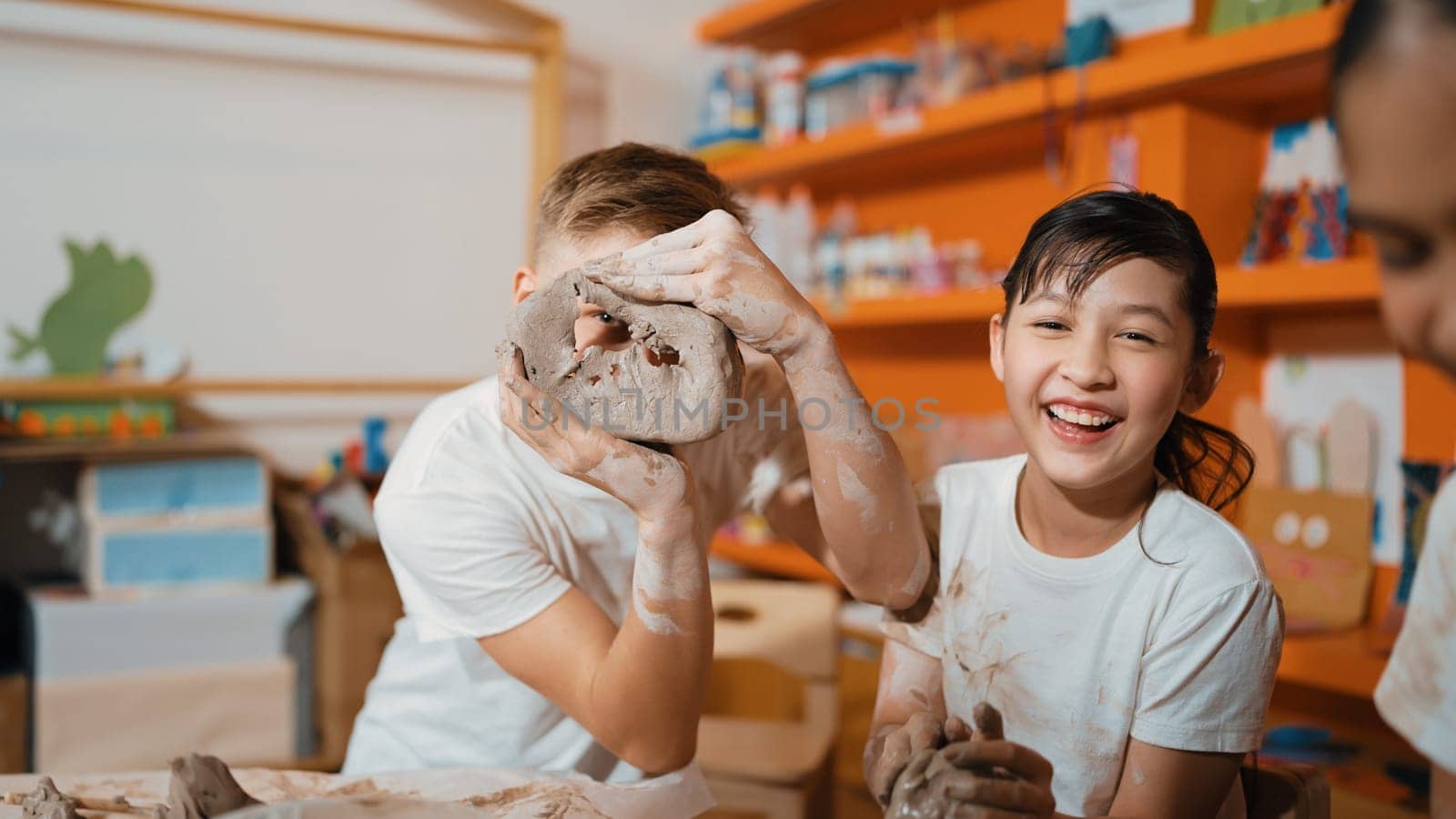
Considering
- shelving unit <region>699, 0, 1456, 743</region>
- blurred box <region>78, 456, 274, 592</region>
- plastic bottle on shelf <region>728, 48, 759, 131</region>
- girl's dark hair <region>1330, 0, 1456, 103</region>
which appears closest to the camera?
girl's dark hair <region>1330, 0, 1456, 103</region>

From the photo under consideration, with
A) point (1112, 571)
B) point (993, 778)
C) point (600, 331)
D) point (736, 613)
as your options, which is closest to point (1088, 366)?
point (1112, 571)

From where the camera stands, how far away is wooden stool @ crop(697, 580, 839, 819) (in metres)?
1.59

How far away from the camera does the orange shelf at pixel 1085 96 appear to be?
1.43 m

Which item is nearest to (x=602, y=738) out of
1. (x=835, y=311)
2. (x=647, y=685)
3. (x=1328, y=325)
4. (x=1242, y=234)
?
(x=647, y=685)

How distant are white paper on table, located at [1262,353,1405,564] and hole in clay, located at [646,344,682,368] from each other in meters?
1.22

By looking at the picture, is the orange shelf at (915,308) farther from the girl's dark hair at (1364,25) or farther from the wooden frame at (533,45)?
the girl's dark hair at (1364,25)

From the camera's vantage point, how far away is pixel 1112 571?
0.70 m

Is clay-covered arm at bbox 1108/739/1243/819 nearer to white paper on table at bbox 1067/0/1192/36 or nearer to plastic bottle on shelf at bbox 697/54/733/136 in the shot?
white paper on table at bbox 1067/0/1192/36

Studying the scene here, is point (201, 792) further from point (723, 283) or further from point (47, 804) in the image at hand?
point (723, 283)

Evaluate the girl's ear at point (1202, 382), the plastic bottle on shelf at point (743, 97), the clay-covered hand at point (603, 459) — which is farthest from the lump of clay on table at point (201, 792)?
the plastic bottle on shelf at point (743, 97)

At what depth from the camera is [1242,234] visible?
5.12 feet

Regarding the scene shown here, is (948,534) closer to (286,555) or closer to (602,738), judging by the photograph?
(602,738)

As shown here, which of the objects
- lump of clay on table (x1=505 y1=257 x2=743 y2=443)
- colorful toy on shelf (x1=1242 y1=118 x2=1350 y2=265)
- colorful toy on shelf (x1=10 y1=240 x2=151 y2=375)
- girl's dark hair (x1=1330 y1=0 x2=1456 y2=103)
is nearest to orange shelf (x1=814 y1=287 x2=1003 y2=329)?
colorful toy on shelf (x1=1242 y1=118 x2=1350 y2=265)

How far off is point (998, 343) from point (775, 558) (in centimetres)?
159
